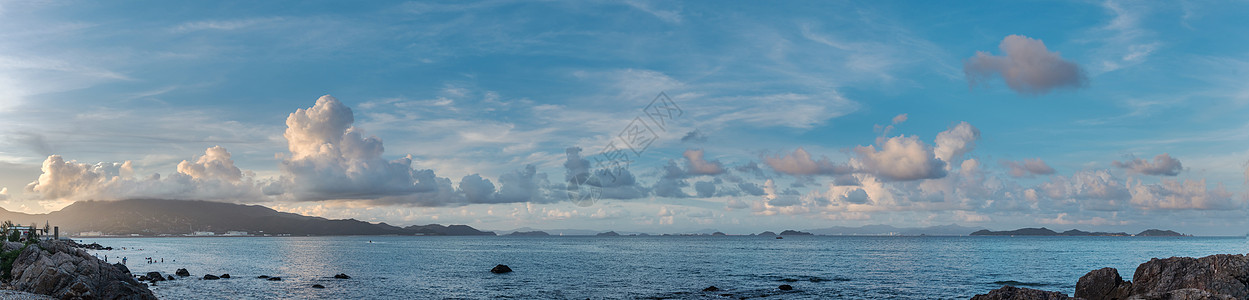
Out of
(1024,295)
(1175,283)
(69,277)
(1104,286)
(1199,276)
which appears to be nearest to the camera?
(1199,276)

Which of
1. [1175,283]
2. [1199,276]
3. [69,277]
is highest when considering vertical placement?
[1199,276]

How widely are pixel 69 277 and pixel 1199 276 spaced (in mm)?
82264

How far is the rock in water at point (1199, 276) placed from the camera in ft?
128

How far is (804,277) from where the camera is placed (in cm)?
10138

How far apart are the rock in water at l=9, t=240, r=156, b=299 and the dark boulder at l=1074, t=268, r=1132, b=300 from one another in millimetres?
75172

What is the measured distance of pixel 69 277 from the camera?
55906 millimetres

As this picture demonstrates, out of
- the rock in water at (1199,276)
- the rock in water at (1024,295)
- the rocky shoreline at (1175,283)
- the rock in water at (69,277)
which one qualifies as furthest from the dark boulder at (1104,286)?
the rock in water at (69,277)

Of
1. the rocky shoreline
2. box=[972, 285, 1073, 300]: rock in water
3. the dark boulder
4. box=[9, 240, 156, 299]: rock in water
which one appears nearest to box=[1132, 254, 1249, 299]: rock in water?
the rocky shoreline

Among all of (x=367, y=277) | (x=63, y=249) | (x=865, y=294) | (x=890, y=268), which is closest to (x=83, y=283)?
(x=63, y=249)

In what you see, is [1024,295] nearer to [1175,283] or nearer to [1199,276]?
[1175,283]

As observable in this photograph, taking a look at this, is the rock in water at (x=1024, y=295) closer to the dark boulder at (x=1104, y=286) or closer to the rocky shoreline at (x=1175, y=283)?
the rocky shoreline at (x=1175, y=283)

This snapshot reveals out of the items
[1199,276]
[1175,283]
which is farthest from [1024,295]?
[1199,276]

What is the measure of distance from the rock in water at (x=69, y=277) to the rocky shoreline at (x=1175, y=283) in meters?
68.4

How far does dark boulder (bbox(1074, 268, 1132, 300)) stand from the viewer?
44.1 metres
